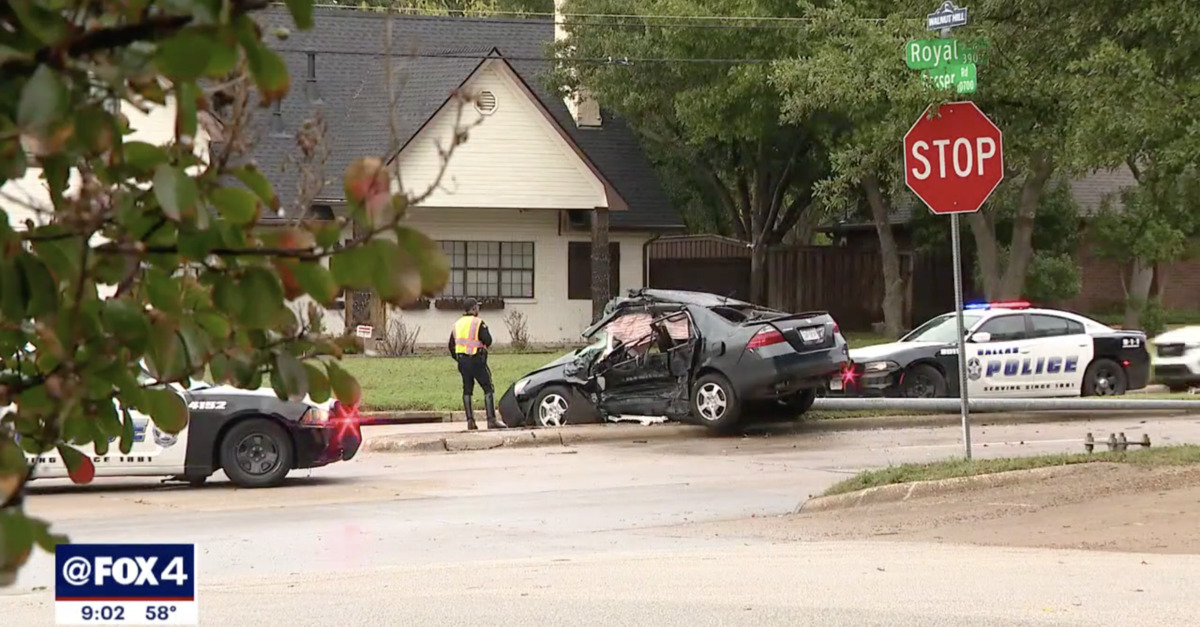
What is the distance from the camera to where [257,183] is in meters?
2.66

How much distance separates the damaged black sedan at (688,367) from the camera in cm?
1906

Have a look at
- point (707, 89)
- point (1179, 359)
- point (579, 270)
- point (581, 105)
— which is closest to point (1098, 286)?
point (581, 105)

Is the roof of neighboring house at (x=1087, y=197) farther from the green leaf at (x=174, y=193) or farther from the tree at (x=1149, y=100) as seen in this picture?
the green leaf at (x=174, y=193)

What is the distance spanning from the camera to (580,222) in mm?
37438

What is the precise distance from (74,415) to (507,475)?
1372 cm

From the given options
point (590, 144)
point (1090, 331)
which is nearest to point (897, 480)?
point (1090, 331)

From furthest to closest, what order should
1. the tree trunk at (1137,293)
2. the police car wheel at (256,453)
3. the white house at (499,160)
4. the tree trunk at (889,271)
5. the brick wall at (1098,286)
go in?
the brick wall at (1098,286) < the tree trunk at (1137,293) < the tree trunk at (889,271) < the white house at (499,160) < the police car wheel at (256,453)

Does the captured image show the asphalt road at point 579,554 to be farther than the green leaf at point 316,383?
Yes

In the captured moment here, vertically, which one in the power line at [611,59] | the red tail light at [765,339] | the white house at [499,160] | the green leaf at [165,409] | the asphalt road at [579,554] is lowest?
the asphalt road at [579,554]

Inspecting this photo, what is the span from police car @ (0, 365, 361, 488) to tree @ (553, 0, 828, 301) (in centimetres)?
1812

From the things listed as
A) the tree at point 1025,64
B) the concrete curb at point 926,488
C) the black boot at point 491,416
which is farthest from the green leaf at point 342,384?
the black boot at point 491,416

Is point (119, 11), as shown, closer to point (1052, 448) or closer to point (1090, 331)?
point (1052, 448)

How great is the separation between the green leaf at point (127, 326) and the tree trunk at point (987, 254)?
3541 cm

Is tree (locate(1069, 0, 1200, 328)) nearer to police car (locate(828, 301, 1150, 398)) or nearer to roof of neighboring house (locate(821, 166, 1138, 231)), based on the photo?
police car (locate(828, 301, 1150, 398))
